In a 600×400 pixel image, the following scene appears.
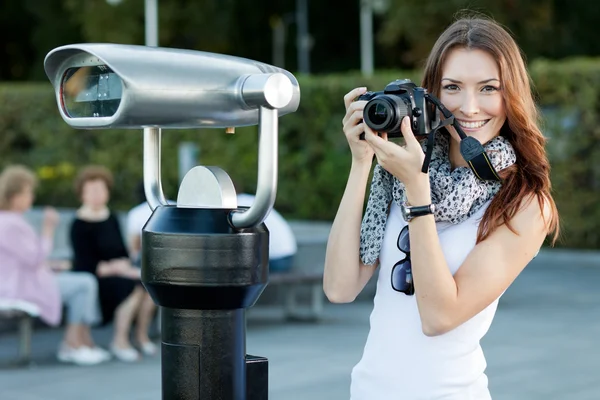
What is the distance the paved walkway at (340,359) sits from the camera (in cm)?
631

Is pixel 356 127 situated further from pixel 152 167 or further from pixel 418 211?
pixel 152 167

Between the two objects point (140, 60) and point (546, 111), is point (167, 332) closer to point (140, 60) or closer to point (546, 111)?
point (140, 60)

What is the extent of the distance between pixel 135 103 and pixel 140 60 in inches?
3.3

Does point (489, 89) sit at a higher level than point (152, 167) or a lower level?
higher

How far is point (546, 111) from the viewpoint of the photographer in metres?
14.2

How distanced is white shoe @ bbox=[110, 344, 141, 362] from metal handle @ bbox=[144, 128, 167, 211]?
5.33 metres

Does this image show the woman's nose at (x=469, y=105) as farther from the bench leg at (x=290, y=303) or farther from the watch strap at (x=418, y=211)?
the bench leg at (x=290, y=303)

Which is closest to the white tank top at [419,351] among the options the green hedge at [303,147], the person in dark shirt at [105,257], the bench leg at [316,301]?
the person in dark shirt at [105,257]

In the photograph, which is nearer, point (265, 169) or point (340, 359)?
point (265, 169)

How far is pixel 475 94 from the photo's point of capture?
227cm

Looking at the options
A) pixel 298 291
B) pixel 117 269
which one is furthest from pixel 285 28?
pixel 117 269

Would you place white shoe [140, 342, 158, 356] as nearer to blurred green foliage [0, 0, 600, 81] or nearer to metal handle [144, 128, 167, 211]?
metal handle [144, 128, 167, 211]

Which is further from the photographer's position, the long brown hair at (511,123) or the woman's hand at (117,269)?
the woman's hand at (117,269)

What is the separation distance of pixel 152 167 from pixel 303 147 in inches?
575
